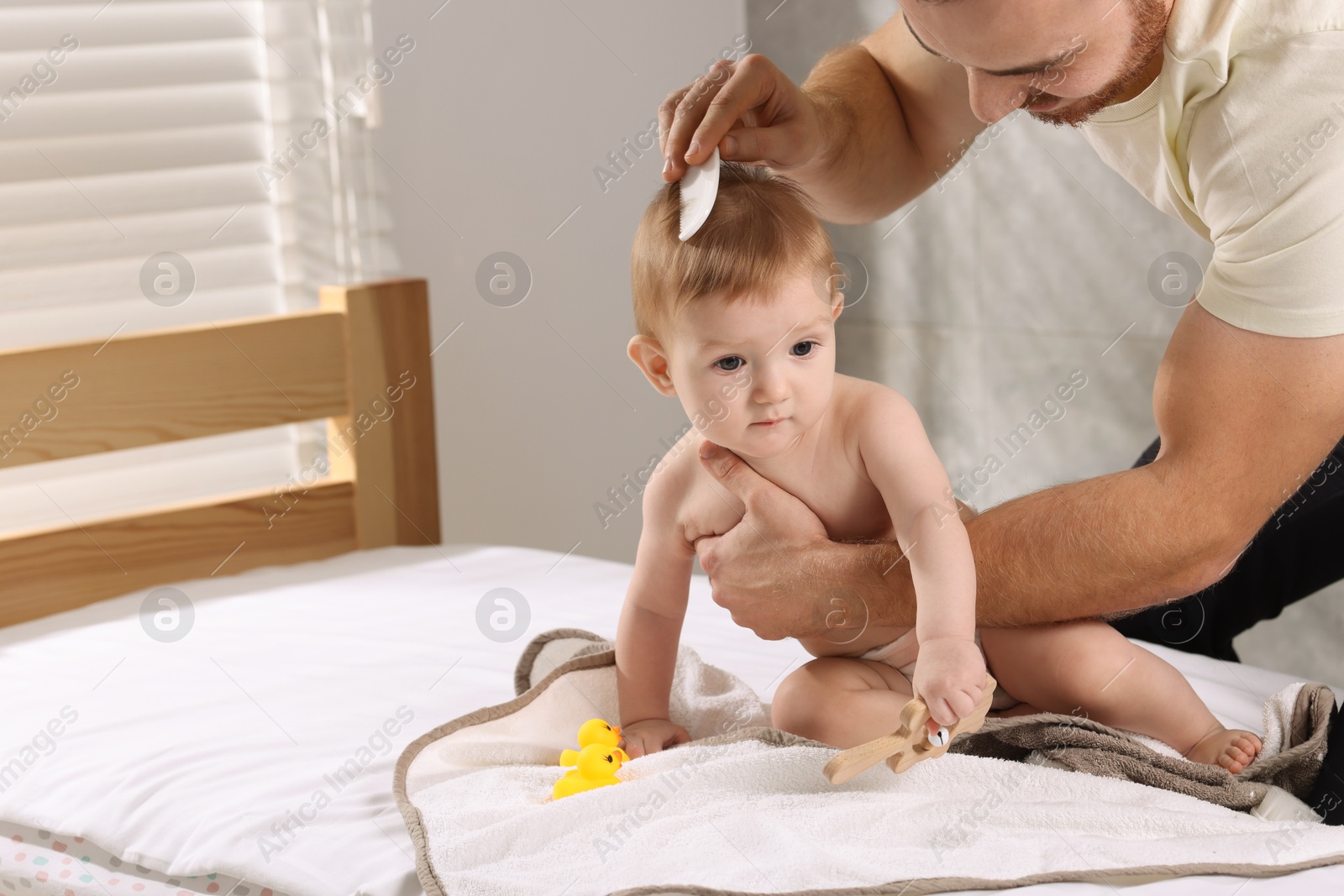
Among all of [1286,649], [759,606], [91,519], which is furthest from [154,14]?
[1286,649]

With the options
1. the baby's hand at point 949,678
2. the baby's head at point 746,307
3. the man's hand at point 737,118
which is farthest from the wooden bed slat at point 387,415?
the baby's hand at point 949,678

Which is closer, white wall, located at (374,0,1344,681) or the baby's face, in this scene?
the baby's face

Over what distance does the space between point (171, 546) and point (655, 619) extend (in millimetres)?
972

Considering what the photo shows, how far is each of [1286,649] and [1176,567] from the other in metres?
1.17

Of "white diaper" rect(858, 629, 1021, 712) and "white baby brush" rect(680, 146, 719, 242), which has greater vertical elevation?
"white baby brush" rect(680, 146, 719, 242)

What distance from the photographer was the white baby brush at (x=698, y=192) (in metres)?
0.90

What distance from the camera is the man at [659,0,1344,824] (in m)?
0.95

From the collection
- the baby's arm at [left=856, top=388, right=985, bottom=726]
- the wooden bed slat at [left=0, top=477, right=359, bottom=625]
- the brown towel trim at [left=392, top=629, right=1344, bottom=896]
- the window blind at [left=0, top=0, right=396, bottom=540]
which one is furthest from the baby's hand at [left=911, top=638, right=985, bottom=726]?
the window blind at [left=0, top=0, right=396, bottom=540]

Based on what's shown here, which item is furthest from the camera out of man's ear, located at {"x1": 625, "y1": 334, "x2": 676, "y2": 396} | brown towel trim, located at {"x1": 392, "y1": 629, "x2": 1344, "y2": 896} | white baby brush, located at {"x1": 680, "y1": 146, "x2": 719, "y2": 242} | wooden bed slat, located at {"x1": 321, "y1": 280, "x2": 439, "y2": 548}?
wooden bed slat, located at {"x1": 321, "y1": 280, "x2": 439, "y2": 548}

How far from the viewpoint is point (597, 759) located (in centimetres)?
96

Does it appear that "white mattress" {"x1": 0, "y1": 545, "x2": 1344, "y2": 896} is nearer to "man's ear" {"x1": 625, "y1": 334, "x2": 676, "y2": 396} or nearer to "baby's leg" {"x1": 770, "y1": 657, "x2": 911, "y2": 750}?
"baby's leg" {"x1": 770, "y1": 657, "x2": 911, "y2": 750}

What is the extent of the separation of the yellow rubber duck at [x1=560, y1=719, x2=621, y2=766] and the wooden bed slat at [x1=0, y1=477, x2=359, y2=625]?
0.87 metres

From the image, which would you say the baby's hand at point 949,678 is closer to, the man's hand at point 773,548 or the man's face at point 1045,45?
the man's hand at point 773,548

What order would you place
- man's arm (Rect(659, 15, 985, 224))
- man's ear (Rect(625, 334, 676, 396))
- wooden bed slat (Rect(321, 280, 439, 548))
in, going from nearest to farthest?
man's ear (Rect(625, 334, 676, 396)) < man's arm (Rect(659, 15, 985, 224)) < wooden bed slat (Rect(321, 280, 439, 548))
